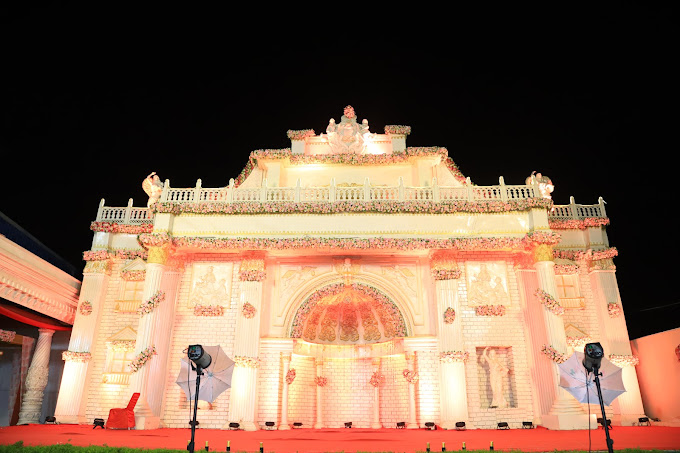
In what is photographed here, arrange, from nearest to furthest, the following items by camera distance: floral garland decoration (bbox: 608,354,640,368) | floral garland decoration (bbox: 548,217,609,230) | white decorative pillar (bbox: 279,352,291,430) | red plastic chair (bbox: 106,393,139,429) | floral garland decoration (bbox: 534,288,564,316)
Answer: red plastic chair (bbox: 106,393,139,429) < floral garland decoration (bbox: 534,288,564,316) < white decorative pillar (bbox: 279,352,291,430) < floral garland decoration (bbox: 608,354,640,368) < floral garland decoration (bbox: 548,217,609,230)

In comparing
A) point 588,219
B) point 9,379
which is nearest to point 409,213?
point 588,219

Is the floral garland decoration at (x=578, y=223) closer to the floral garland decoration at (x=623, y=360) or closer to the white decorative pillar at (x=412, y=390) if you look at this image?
the floral garland decoration at (x=623, y=360)

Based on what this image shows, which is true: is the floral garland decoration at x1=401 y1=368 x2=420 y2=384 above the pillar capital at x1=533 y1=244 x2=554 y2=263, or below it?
below

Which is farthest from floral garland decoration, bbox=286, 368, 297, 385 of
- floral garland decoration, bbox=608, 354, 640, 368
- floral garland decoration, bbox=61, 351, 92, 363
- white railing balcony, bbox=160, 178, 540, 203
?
floral garland decoration, bbox=608, 354, 640, 368

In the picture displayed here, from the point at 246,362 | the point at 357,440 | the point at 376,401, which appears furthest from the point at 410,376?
the point at 246,362

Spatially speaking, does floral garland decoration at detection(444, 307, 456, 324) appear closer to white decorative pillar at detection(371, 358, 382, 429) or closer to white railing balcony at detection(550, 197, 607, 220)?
white decorative pillar at detection(371, 358, 382, 429)

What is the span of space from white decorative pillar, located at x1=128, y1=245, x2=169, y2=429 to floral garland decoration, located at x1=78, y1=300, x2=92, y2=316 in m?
3.05

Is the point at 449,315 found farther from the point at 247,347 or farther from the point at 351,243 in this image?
the point at 247,347

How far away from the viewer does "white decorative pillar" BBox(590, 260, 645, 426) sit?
14078mm

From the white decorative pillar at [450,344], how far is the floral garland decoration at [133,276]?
404 inches

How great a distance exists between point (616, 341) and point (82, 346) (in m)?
17.9

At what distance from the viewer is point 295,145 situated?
17188mm

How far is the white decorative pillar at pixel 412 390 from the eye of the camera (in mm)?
13867

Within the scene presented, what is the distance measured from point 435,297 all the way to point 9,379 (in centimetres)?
1628
